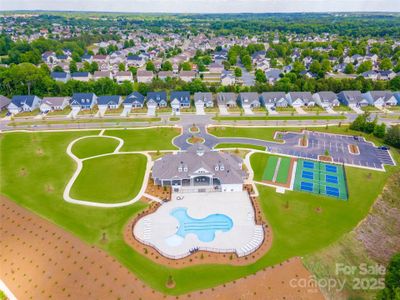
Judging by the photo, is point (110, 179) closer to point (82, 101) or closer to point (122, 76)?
point (82, 101)

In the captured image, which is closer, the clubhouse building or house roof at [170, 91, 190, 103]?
the clubhouse building

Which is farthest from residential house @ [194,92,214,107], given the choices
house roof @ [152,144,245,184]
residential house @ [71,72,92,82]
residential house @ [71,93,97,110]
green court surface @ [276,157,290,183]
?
residential house @ [71,72,92,82]

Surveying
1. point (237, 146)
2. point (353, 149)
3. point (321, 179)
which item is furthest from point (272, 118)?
point (321, 179)

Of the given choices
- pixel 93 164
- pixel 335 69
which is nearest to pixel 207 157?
pixel 93 164

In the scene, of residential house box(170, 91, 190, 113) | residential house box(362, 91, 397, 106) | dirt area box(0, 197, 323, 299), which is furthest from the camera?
residential house box(362, 91, 397, 106)

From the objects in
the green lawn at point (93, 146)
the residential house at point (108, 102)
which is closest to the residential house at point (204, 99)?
the residential house at point (108, 102)

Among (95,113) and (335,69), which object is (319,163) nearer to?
(95,113)

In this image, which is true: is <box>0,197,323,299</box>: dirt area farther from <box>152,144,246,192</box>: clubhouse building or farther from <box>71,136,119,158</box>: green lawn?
<box>71,136,119,158</box>: green lawn

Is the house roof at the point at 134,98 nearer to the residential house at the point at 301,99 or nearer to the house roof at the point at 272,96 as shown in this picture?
the house roof at the point at 272,96
